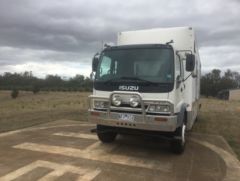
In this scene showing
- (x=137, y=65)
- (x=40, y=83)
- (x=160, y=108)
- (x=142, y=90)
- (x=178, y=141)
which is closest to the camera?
(x=160, y=108)

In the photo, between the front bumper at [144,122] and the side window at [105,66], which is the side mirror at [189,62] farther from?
the side window at [105,66]

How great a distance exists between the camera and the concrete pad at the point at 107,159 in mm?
5211

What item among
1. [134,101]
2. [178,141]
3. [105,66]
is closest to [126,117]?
[134,101]

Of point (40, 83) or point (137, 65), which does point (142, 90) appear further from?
point (40, 83)

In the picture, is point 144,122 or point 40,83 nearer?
point 144,122

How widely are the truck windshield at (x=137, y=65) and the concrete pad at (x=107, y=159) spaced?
180 cm

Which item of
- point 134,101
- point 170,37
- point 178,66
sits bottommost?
point 134,101

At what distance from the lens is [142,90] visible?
5898mm

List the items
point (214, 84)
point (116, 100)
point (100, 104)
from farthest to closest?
1. point (214, 84)
2. point (100, 104)
3. point (116, 100)

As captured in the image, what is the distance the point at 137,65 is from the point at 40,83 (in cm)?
5829

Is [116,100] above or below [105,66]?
below

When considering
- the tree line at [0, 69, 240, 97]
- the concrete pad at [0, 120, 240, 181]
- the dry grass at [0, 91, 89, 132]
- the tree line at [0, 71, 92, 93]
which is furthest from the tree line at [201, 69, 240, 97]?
the concrete pad at [0, 120, 240, 181]

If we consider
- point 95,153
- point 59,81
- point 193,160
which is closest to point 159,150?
point 193,160

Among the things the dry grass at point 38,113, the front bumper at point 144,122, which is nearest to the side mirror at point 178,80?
the front bumper at point 144,122
